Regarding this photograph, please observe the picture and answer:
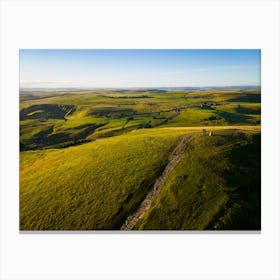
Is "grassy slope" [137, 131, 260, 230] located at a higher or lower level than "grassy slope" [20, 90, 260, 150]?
lower

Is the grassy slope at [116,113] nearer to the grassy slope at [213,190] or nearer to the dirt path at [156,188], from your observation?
the grassy slope at [213,190]

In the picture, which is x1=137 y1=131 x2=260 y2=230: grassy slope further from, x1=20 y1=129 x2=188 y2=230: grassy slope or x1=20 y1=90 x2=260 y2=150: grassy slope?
x1=20 y1=90 x2=260 y2=150: grassy slope

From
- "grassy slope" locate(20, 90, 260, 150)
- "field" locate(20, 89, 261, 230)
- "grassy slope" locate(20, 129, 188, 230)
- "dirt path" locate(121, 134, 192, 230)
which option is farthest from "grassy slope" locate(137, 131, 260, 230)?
"grassy slope" locate(20, 90, 260, 150)

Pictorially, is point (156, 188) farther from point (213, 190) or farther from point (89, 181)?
point (89, 181)

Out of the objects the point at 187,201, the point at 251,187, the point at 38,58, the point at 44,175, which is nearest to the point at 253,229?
the point at 251,187

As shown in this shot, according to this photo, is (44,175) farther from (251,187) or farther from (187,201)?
(251,187)
